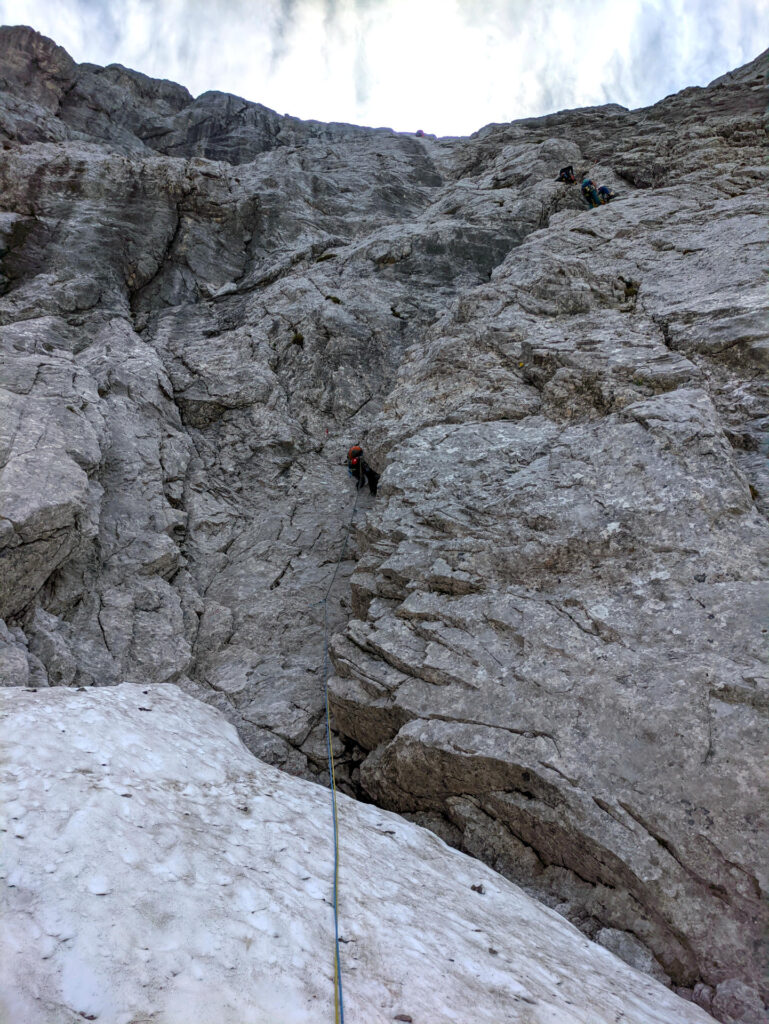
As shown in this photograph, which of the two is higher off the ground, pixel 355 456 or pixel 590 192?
pixel 590 192

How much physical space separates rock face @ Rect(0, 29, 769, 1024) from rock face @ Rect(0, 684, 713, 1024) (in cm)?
130

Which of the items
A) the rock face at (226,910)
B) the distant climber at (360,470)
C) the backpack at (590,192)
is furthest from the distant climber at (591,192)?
the rock face at (226,910)

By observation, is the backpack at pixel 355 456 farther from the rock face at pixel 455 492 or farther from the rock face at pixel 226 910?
the rock face at pixel 226 910

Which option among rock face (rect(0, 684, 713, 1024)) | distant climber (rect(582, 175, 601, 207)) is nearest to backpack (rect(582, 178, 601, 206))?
distant climber (rect(582, 175, 601, 207))

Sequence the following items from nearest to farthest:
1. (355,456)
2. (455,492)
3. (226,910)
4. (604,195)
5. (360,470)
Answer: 1. (226,910)
2. (455,492)
3. (355,456)
4. (360,470)
5. (604,195)

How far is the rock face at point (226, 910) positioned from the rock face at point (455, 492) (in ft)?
4.26

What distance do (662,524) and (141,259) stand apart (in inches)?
755

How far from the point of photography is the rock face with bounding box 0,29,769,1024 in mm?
6496

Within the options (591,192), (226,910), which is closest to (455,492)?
(226,910)

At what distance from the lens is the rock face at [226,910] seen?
3311 mm

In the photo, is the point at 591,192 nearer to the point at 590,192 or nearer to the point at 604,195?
the point at 590,192

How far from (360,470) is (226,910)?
1096 centimetres

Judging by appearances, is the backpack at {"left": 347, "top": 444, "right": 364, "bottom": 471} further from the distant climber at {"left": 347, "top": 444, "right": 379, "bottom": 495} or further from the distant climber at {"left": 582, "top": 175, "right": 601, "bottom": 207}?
the distant climber at {"left": 582, "top": 175, "right": 601, "bottom": 207}

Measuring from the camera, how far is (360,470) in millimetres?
14242
